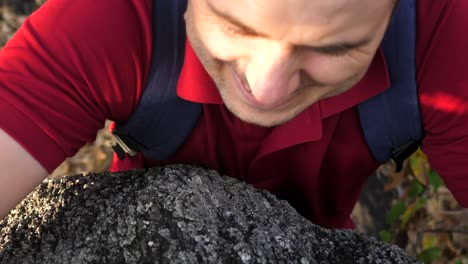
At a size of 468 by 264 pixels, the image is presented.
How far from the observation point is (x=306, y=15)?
→ 1.29 m

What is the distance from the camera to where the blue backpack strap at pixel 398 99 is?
1632 mm

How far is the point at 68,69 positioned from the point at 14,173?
268 millimetres

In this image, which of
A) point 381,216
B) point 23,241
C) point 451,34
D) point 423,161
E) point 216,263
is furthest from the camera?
point 381,216

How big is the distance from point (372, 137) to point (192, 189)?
543 millimetres

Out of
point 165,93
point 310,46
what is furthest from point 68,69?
point 310,46

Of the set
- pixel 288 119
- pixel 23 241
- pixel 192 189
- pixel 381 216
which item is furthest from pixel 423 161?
pixel 23 241

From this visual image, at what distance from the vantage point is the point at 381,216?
342 cm

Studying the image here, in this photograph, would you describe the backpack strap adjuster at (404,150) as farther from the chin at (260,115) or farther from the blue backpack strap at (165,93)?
the blue backpack strap at (165,93)

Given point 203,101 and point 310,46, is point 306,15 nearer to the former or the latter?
point 310,46

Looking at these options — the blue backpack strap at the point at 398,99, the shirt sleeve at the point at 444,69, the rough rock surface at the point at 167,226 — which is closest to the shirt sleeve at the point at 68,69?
the rough rock surface at the point at 167,226

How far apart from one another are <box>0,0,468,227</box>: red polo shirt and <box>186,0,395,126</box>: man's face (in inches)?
3.8

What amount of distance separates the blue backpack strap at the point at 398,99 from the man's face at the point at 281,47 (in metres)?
0.12

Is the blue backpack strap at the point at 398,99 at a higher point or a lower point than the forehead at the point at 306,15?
lower

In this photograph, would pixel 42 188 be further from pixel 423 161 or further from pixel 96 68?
pixel 423 161
